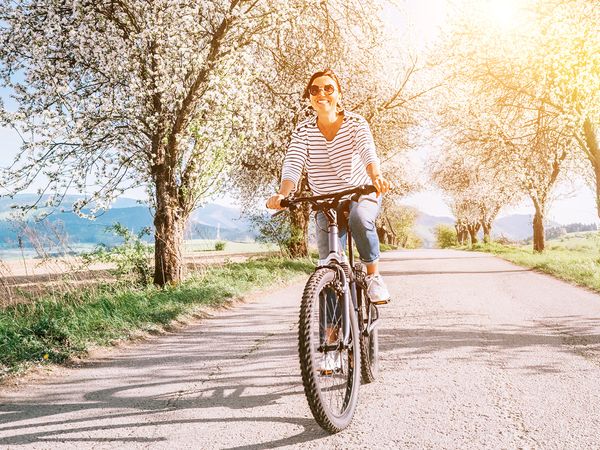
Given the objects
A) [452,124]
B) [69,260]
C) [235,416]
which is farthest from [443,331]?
[452,124]

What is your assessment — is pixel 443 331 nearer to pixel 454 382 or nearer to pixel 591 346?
pixel 591 346

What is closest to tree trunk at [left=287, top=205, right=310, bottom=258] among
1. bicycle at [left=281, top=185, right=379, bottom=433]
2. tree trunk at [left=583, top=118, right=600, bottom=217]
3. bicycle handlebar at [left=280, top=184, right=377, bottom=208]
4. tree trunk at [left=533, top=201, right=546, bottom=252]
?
tree trunk at [left=583, top=118, right=600, bottom=217]

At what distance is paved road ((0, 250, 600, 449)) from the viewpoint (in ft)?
10.6

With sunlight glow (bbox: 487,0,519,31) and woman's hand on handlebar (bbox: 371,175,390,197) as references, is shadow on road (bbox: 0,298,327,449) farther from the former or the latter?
sunlight glow (bbox: 487,0,519,31)

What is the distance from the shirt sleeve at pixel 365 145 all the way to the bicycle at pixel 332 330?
1.19 ft

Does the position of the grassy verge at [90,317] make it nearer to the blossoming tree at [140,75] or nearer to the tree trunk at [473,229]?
the blossoming tree at [140,75]

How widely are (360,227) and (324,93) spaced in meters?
1.10

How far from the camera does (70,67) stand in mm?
10820

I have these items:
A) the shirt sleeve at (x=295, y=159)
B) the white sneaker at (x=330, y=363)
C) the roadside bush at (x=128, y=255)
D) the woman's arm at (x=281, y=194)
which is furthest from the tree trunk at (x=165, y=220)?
the white sneaker at (x=330, y=363)

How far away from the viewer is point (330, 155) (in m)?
4.11

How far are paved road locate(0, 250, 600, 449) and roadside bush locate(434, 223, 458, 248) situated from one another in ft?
268

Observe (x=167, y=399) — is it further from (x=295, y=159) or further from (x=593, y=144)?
(x=593, y=144)

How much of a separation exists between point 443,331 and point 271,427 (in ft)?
12.3

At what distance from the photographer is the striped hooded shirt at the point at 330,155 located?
13.2 feet
